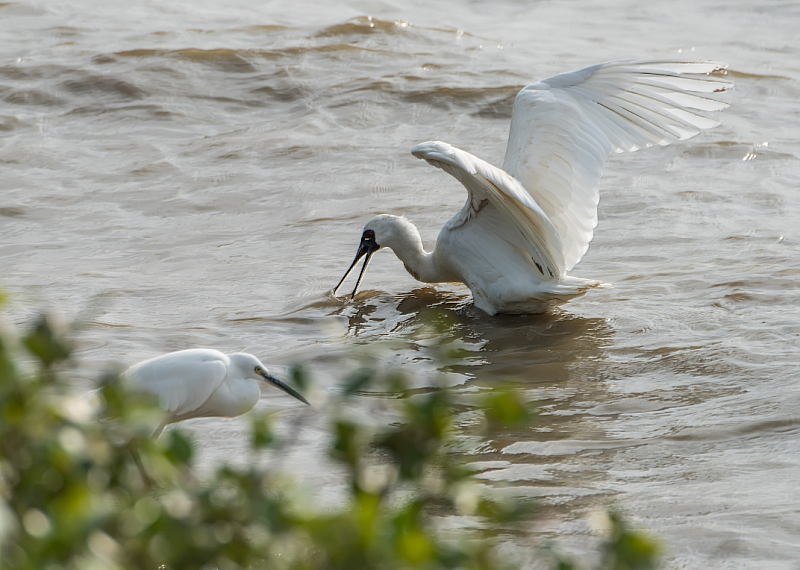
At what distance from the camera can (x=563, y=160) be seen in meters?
5.78

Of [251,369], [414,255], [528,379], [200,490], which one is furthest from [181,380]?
[414,255]

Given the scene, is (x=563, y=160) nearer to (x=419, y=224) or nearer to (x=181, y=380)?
(x=419, y=224)

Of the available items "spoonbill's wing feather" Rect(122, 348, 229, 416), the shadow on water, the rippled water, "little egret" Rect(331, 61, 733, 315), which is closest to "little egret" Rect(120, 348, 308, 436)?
"spoonbill's wing feather" Rect(122, 348, 229, 416)

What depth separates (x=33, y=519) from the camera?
1.04 m

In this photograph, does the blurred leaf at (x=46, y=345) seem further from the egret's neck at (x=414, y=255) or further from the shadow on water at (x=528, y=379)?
the egret's neck at (x=414, y=255)

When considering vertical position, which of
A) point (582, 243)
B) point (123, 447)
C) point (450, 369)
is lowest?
point (450, 369)

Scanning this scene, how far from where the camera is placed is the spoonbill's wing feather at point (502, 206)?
4828 mm

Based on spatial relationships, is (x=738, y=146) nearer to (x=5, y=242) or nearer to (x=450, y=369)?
(x=450, y=369)

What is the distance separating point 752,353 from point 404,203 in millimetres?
3848

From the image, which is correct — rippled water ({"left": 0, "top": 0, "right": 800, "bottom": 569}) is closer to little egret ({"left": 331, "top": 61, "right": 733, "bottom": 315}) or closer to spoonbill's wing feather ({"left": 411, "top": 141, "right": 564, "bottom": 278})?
little egret ({"left": 331, "top": 61, "right": 733, "bottom": 315})

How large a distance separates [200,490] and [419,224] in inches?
255

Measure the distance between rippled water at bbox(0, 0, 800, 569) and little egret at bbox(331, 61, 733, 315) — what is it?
11.0 inches

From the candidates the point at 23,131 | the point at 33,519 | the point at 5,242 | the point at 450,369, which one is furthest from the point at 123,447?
the point at 23,131

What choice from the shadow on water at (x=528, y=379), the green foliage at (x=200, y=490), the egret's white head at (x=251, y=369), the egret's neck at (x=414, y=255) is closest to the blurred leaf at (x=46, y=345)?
the green foliage at (x=200, y=490)
